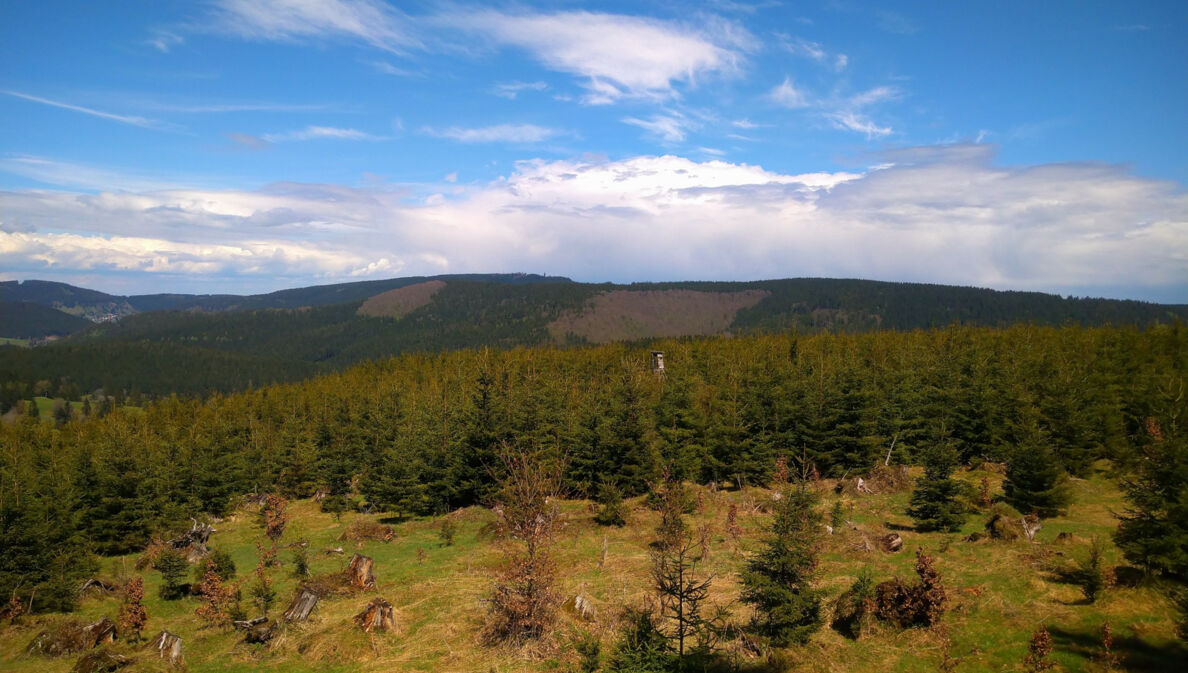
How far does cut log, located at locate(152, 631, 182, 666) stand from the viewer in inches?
691

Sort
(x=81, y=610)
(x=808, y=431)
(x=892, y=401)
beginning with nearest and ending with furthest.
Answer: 1. (x=81, y=610)
2. (x=808, y=431)
3. (x=892, y=401)

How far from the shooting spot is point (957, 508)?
26094 millimetres

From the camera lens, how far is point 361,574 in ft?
78.7

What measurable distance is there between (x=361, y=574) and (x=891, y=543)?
23738mm

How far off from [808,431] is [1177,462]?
81.0ft

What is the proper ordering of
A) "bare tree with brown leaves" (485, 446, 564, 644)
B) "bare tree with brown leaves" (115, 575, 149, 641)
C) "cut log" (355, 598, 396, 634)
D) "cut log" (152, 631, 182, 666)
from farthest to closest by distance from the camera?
"cut log" (355, 598, 396, 634) → "bare tree with brown leaves" (115, 575, 149, 641) → "bare tree with brown leaves" (485, 446, 564, 644) → "cut log" (152, 631, 182, 666)

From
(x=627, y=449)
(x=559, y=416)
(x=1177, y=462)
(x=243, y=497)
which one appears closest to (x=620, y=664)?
(x=1177, y=462)

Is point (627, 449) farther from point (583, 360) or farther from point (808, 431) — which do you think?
point (583, 360)

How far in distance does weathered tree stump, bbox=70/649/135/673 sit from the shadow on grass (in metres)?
27.3

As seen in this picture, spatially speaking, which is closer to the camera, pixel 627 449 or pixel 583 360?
pixel 627 449

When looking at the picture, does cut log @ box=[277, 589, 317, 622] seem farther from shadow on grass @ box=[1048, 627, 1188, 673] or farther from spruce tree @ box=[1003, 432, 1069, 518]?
spruce tree @ box=[1003, 432, 1069, 518]

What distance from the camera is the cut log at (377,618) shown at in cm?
1906

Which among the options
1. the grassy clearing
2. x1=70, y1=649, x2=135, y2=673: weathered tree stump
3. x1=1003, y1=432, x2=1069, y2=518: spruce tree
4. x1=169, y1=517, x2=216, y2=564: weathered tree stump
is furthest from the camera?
x1=169, y1=517, x2=216, y2=564: weathered tree stump

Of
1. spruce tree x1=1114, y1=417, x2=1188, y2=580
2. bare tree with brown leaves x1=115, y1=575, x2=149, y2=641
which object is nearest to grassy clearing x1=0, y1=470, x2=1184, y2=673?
spruce tree x1=1114, y1=417, x2=1188, y2=580
